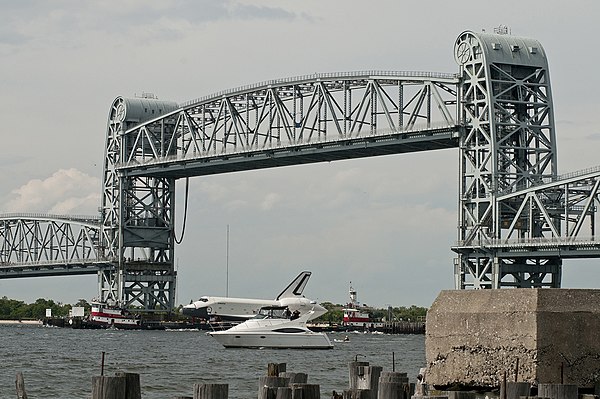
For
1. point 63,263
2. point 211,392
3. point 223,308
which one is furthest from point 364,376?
point 63,263

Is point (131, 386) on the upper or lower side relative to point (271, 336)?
lower

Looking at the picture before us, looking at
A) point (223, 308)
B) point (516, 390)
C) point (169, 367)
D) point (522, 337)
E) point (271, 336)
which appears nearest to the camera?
point (516, 390)

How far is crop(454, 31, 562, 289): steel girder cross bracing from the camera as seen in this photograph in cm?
10581

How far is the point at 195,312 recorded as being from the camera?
137375mm

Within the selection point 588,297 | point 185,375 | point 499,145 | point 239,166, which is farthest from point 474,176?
point 588,297

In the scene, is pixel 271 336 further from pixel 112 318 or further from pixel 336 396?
pixel 112 318

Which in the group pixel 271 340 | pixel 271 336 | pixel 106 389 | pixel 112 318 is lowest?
pixel 106 389

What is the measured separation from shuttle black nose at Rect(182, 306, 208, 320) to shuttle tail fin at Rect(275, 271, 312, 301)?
1717 cm

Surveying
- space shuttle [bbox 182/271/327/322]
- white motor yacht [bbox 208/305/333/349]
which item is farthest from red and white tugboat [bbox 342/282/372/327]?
white motor yacht [bbox 208/305/333/349]

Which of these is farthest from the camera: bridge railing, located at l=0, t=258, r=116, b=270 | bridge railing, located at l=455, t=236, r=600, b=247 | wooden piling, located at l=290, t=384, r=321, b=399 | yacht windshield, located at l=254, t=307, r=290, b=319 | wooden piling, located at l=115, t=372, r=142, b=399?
bridge railing, located at l=0, t=258, r=116, b=270

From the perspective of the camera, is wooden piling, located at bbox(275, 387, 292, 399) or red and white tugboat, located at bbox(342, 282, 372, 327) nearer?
wooden piling, located at bbox(275, 387, 292, 399)

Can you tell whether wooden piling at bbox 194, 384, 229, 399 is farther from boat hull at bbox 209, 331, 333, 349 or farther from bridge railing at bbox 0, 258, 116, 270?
bridge railing at bbox 0, 258, 116, 270

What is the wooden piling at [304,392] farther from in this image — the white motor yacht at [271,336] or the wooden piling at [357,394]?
the white motor yacht at [271,336]

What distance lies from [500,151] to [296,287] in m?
23.7
